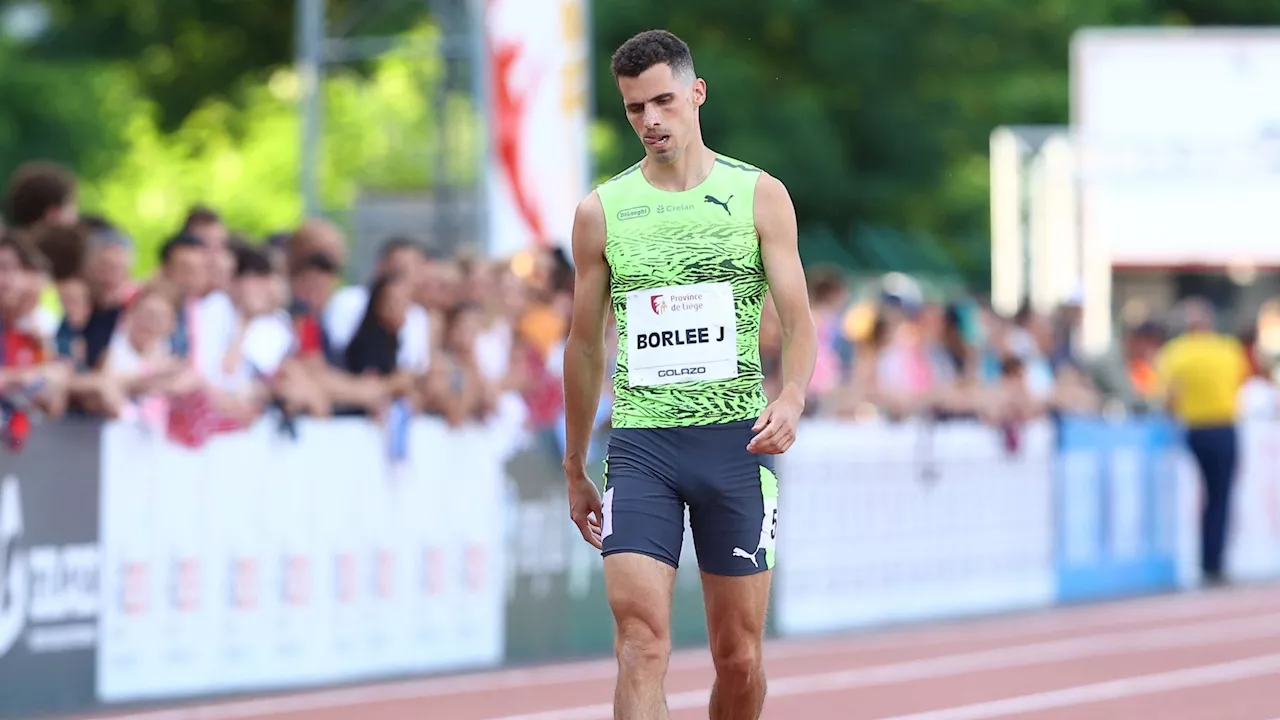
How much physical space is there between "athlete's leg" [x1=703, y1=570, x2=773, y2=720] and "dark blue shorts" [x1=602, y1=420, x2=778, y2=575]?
0.05 m

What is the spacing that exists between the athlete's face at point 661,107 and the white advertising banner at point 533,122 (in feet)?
30.8

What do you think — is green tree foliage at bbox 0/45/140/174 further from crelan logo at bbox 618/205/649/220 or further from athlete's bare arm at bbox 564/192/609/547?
crelan logo at bbox 618/205/649/220

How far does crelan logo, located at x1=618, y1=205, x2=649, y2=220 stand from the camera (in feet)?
24.9

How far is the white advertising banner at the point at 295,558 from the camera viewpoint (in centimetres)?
1208

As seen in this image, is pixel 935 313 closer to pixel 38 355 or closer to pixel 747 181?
pixel 38 355

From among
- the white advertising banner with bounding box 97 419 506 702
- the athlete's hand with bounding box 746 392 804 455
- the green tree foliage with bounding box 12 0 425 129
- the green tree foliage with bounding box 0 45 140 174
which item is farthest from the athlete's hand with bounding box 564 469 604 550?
the green tree foliage with bounding box 12 0 425 129

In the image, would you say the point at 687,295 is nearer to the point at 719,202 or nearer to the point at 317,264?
the point at 719,202

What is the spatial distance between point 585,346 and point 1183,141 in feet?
78.6

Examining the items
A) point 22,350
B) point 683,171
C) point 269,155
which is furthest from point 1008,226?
point 269,155

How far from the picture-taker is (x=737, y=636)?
25.0 ft

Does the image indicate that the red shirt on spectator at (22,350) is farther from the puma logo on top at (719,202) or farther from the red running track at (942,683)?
the puma logo on top at (719,202)

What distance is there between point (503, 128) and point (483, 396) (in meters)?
3.68

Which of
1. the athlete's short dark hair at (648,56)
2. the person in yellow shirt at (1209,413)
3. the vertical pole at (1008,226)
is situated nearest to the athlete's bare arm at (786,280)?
the athlete's short dark hair at (648,56)

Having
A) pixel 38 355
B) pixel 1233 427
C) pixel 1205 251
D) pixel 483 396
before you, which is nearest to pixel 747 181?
pixel 38 355
